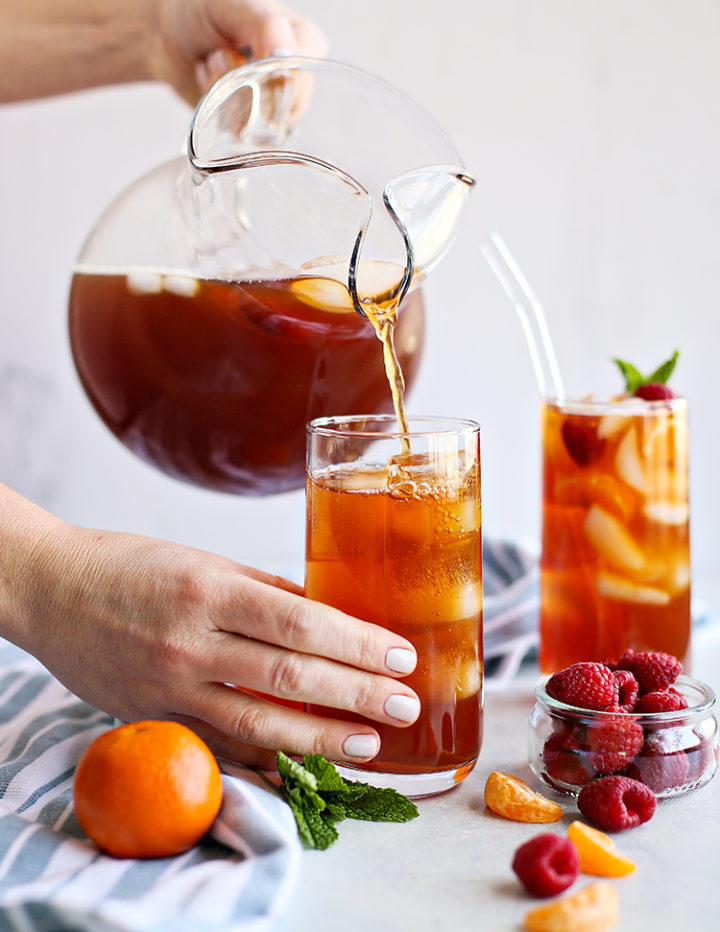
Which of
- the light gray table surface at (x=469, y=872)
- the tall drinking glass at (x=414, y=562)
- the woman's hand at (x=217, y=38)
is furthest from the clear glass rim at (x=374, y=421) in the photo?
the woman's hand at (x=217, y=38)

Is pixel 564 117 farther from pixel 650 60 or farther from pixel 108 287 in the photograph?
pixel 108 287

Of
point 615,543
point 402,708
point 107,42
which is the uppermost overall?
point 107,42

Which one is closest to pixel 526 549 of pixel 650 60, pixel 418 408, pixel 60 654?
pixel 418 408

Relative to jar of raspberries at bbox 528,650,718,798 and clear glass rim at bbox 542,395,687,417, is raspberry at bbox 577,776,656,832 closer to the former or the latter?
jar of raspberries at bbox 528,650,718,798

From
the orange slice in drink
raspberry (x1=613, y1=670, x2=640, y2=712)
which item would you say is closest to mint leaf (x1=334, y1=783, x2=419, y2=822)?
raspberry (x1=613, y1=670, x2=640, y2=712)

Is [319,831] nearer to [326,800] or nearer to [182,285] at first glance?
[326,800]

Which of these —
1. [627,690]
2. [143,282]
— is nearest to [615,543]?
[627,690]

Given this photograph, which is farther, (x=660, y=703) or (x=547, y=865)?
(x=660, y=703)
